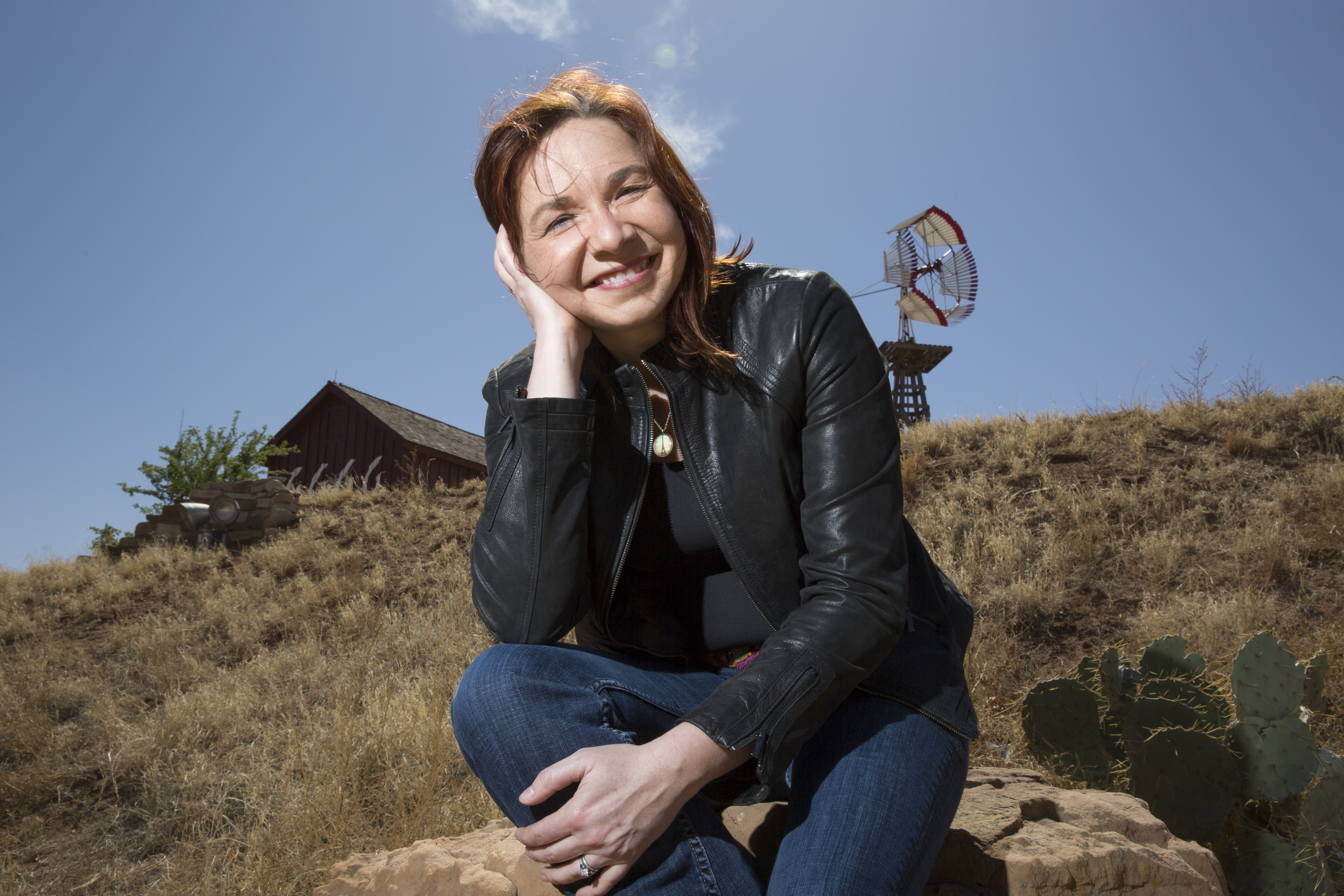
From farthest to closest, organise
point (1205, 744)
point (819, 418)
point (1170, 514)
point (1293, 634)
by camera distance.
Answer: point (1170, 514) < point (1293, 634) < point (1205, 744) < point (819, 418)

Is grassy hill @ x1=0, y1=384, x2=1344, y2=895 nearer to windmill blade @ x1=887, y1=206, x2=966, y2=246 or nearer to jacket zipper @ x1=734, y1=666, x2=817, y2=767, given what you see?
jacket zipper @ x1=734, y1=666, x2=817, y2=767

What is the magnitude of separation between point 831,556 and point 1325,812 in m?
2.22

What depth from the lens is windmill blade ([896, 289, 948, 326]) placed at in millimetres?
15922

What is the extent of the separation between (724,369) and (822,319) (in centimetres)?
24

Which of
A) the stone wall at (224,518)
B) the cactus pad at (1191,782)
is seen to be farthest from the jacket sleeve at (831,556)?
the stone wall at (224,518)

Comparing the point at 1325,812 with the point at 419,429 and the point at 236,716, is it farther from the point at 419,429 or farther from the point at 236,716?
the point at 419,429

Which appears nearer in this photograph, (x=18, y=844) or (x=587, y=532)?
(x=587, y=532)

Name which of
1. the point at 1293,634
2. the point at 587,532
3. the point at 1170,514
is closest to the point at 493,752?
the point at 587,532

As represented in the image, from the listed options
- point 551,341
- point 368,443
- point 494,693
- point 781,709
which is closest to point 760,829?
point 781,709

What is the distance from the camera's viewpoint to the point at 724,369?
5.65ft

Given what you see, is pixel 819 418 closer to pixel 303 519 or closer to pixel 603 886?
pixel 603 886

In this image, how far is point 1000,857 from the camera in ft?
5.61

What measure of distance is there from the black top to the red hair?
31 cm

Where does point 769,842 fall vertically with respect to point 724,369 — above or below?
below
